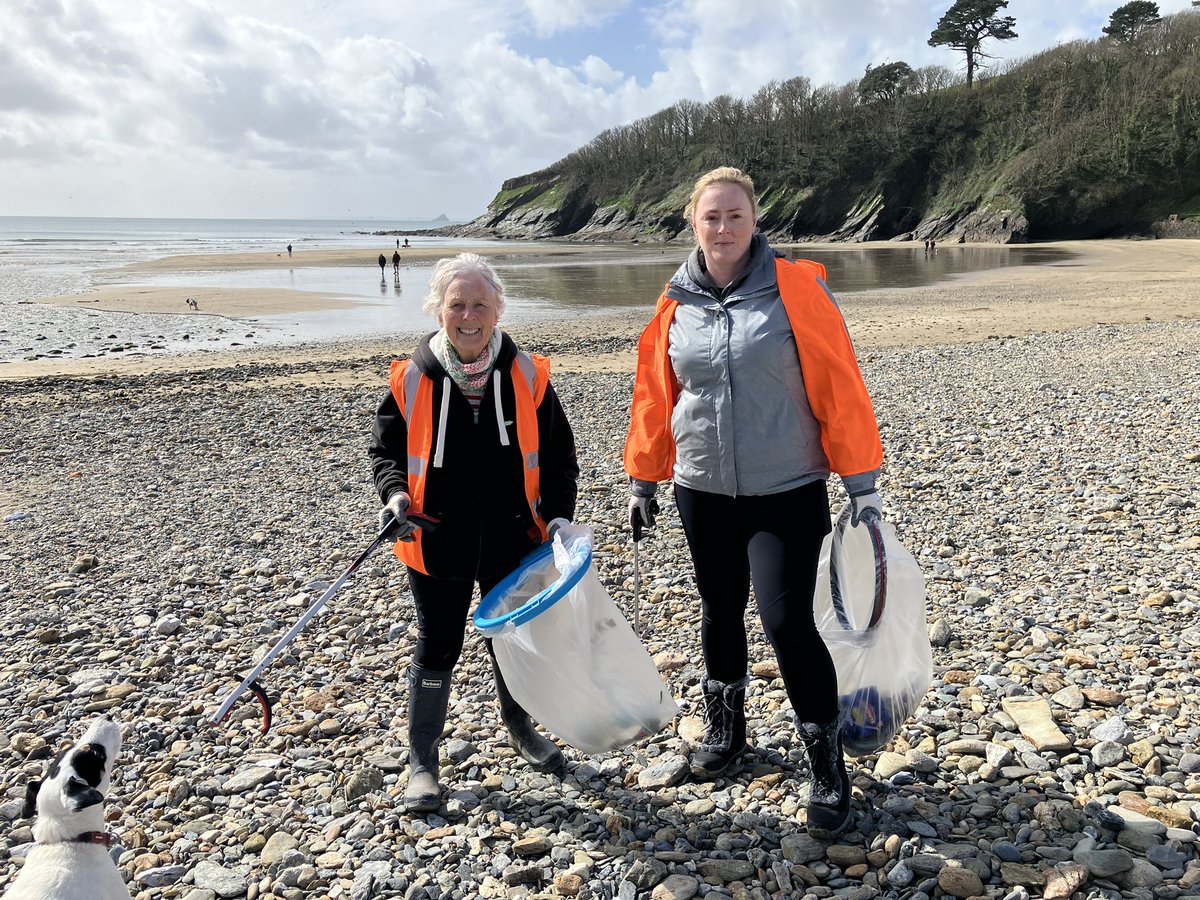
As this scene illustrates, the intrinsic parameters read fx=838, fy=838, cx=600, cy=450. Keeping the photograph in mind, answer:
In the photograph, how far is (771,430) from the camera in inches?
108

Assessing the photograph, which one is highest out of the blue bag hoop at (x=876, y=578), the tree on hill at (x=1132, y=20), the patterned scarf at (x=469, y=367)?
the tree on hill at (x=1132, y=20)

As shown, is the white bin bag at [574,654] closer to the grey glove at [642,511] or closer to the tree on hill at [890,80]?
the grey glove at [642,511]

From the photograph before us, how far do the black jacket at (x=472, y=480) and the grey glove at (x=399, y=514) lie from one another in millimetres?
68

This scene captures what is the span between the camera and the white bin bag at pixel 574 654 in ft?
9.33

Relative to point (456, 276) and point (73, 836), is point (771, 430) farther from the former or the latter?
Result: point (73, 836)

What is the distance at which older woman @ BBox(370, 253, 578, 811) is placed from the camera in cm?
298

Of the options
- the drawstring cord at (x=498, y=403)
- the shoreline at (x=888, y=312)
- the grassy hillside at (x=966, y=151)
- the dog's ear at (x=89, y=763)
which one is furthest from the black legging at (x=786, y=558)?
the grassy hillside at (x=966, y=151)

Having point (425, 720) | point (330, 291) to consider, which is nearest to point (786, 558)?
point (425, 720)

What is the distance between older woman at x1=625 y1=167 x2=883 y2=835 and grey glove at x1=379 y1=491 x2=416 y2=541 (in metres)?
0.97

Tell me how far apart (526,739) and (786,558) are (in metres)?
1.42

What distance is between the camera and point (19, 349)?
61.9 ft

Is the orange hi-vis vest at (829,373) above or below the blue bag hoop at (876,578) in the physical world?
above

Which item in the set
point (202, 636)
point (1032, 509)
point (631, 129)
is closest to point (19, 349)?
point (202, 636)

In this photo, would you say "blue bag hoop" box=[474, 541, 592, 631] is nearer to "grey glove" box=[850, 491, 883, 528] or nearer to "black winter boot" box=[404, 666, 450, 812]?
"black winter boot" box=[404, 666, 450, 812]
